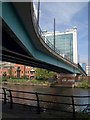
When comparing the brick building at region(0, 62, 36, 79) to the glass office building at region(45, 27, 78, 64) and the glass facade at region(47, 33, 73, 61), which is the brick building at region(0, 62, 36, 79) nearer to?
the glass facade at region(47, 33, 73, 61)

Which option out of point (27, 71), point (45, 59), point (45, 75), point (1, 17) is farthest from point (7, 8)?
point (27, 71)

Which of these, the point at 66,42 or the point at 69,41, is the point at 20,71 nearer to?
the point at 66,42

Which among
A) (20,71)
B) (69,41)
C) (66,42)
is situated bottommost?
(20,71)

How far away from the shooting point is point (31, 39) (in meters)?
23.7

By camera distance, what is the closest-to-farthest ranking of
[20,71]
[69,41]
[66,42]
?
[66,42]
[69,41]
[20,71]

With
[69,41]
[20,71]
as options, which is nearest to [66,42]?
[69,41]

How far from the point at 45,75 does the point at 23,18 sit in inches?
3679

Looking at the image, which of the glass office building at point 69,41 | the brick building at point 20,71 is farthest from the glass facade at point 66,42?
the brick building at point 20,71

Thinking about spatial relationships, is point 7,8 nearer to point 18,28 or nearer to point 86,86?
point 18,28

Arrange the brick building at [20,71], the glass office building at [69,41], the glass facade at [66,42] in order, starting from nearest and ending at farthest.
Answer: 1. the glass office building at [69,41]
2. the glass facade at [66,42]
3. the brick building at [20,71]

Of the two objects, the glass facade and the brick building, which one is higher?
the glass facade

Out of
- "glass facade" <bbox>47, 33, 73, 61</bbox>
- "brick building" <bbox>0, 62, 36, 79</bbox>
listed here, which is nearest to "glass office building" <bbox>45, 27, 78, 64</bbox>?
"glass facade" <bbox>47, 33, 73, 61</bbox>

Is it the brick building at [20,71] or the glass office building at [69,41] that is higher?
the glass office building at [69,41]

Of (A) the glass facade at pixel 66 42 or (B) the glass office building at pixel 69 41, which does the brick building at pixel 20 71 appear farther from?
(B) the glass office building at pixel 69 41
